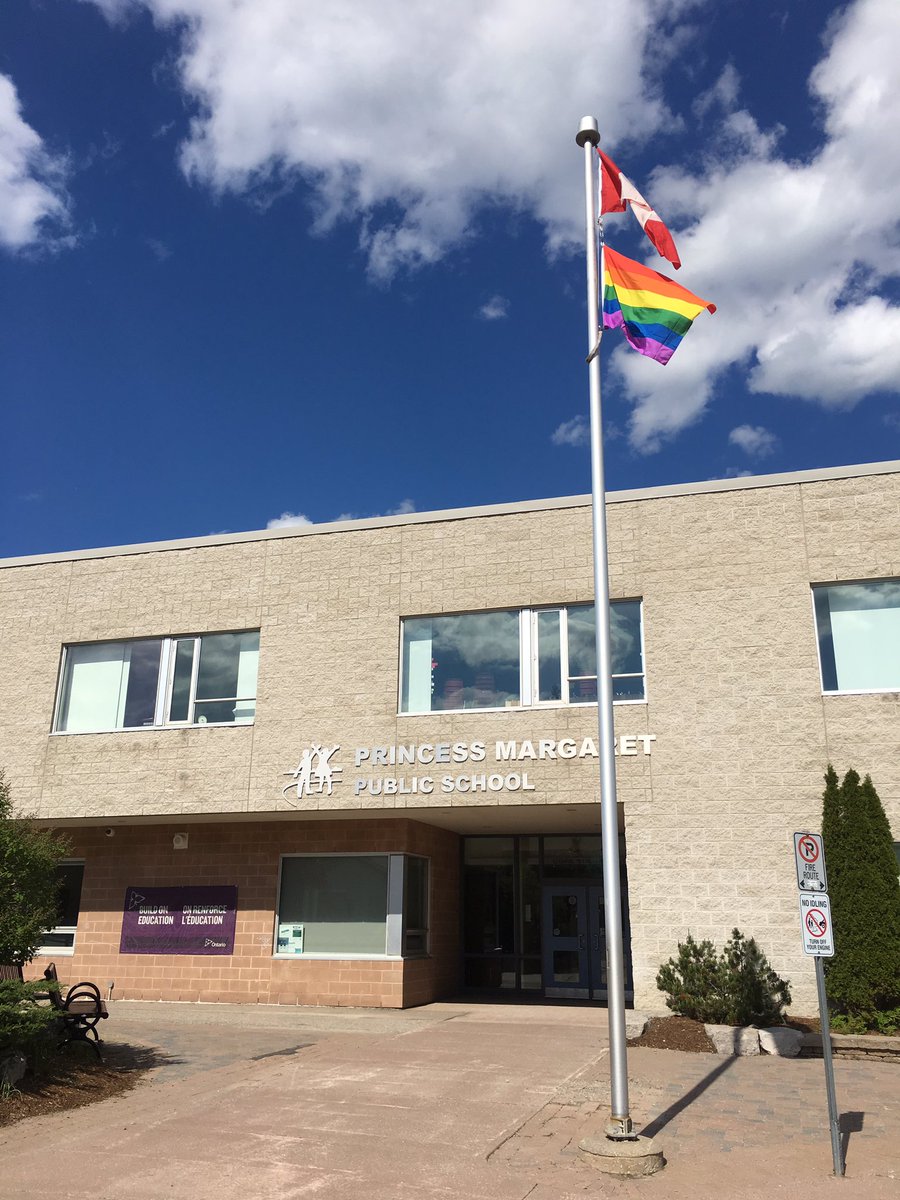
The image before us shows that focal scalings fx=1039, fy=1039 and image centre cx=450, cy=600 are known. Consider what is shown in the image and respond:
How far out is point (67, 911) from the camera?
2000cm

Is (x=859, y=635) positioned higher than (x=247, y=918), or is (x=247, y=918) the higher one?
(x=859, y=635)

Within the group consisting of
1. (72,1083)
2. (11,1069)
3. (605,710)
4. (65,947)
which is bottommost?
(72,1083)

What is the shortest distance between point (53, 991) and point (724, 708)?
31.8 feet

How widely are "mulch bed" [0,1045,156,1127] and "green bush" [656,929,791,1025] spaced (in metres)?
→ 6.85

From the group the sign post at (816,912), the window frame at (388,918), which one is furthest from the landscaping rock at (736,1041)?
the window frame at (388,918)

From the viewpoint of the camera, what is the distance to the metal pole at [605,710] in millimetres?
7797

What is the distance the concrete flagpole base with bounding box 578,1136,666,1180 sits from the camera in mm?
7340

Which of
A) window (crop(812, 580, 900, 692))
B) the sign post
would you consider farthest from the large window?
the sign post

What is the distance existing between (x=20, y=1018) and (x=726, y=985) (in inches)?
342

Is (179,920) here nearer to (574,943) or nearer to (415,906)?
(415,906)

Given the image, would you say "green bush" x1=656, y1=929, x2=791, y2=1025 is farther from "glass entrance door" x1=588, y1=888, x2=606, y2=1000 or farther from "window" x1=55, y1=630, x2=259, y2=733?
"window" x1=55, y1=630, x2=259, y2=733

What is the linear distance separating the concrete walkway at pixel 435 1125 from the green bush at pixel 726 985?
133 centimetres

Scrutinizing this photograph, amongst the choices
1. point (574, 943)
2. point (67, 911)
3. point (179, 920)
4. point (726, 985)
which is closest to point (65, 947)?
point (67, 911)

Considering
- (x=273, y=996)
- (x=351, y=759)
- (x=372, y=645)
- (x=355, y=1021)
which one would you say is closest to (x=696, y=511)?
(x=372, y=645)
